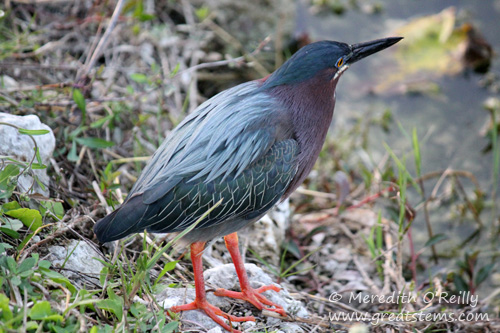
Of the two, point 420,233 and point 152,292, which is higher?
point 152,292

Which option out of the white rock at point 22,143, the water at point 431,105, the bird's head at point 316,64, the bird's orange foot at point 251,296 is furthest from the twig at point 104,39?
the water at point 431,105

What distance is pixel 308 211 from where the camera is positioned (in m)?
4.69

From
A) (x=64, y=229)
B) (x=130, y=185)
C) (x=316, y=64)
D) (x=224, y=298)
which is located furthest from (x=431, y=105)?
(x=64, y=229)

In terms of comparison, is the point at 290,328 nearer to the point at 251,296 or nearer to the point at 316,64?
the point at 251,296

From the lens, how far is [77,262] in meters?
2.97

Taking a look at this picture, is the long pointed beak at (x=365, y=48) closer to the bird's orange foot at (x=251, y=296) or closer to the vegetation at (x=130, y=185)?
the vegetation at (x=130, y=185)

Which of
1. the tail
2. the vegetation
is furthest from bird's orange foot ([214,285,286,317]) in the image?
the tail

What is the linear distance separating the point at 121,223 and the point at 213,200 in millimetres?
Answer: 519

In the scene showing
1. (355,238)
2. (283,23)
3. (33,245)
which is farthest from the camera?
(283,23)

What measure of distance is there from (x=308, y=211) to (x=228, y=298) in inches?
62.3

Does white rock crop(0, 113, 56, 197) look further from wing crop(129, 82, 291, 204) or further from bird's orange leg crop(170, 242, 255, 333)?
bird's orange leg crop(170, 242, 255, 333)

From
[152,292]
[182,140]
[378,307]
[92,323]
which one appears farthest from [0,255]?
[378,307]

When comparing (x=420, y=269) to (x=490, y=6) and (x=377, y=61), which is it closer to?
(x=377, y=61)

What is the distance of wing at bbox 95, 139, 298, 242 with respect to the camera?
2900 mm
